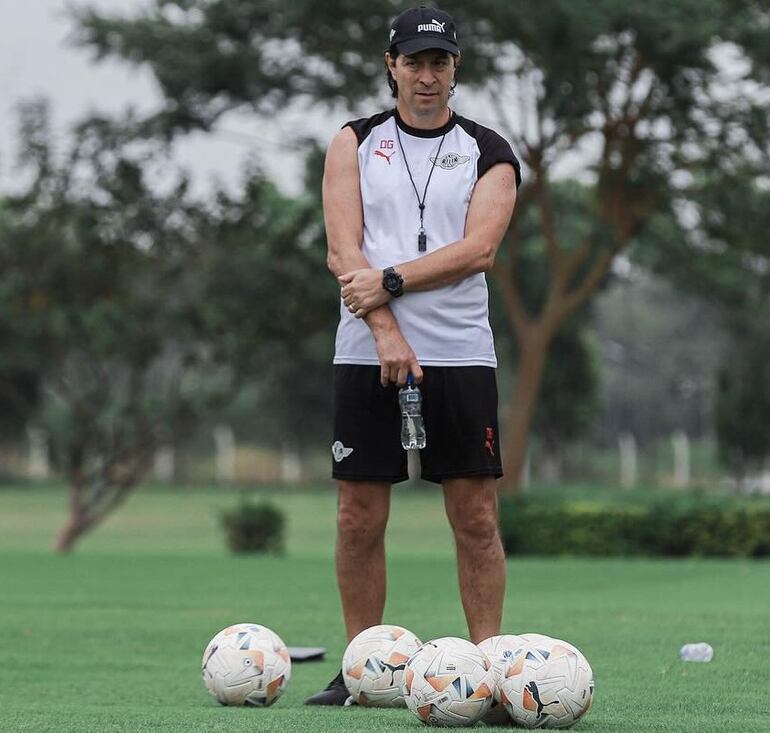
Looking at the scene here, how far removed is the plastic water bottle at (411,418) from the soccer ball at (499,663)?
77 centimetres

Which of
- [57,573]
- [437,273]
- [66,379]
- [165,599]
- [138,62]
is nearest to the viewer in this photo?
[437,273]

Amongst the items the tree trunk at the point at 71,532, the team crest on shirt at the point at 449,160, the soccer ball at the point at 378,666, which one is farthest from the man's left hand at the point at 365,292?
the tree trunk at the point at 71,532

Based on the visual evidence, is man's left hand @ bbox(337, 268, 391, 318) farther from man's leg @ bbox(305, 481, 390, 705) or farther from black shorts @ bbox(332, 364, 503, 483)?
man's leg @ bbox(305, 481, 390, 705)

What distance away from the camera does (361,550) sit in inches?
244

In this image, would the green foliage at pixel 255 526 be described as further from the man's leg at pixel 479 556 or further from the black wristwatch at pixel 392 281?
the black wristwatch at pixel 392 281

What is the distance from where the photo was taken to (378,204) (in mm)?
6039

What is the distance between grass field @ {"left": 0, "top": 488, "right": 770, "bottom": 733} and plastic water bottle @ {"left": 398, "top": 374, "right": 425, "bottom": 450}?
93 centimetres

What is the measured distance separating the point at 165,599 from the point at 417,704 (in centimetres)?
896

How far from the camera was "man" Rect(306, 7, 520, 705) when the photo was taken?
594 cm

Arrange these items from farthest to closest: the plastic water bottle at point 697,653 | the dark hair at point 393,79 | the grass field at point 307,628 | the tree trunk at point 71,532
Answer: the tree trunk at point 71,532 → the plastic water bottle at point 697,653 → the dark hair at point 393,79 → the grass field at point 307,628

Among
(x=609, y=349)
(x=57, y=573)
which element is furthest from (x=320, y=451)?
(x=57, y=573)

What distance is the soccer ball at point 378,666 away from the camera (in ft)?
19.4

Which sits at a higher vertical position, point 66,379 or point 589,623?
point 66,379

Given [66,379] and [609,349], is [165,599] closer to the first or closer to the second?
[66,379]
